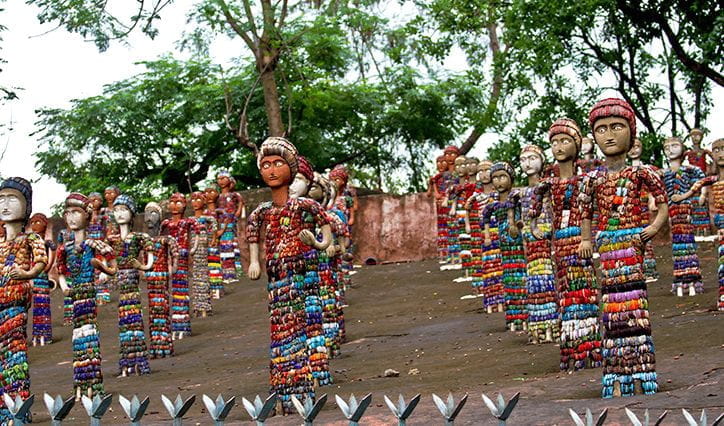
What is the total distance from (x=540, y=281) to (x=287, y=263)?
324 centimetres

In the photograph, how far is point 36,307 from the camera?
17484mm

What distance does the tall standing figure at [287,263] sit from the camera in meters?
8.62

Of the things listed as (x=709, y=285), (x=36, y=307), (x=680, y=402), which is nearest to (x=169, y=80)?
(x=36, y=307)

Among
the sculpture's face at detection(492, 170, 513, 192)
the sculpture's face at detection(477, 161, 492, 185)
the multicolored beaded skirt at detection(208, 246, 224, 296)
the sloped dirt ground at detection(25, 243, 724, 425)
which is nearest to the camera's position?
the sloped dirt ground at detection(25, 243, 724, 425)

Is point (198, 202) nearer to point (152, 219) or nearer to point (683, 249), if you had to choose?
point (152, 219)

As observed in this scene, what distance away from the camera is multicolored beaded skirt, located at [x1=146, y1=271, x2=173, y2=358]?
1436cm

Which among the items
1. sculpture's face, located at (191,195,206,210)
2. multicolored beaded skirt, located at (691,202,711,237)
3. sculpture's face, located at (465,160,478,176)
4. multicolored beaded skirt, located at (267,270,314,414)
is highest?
sculpture's face, located at (465,160,478,176)

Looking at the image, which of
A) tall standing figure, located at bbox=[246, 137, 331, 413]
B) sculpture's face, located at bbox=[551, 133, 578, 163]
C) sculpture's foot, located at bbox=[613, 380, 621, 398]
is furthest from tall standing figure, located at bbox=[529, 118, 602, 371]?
tall standing figure, located at bbox=[246, 137, 331, 413]

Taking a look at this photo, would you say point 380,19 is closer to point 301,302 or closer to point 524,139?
point 524,139

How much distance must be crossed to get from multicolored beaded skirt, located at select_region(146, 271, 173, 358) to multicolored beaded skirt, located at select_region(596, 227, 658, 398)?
26.4 feet

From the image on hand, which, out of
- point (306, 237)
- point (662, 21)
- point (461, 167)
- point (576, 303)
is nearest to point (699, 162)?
point (662, 21)

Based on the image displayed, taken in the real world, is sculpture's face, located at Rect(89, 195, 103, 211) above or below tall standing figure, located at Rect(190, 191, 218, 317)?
above

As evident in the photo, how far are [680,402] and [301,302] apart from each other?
10.9 ft

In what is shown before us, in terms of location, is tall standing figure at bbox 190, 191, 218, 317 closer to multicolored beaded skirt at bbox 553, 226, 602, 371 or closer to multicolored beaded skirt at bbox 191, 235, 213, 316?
multicolored beaded skirt at bbox 191, 235, 213, 316
